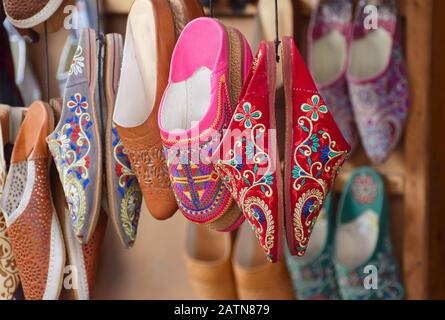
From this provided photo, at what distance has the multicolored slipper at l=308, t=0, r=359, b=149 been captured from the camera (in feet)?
5.57

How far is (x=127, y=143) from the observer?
3.40 feet

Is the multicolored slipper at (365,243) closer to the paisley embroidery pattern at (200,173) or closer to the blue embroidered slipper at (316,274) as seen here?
the blue embroidered slipper at (316,274)

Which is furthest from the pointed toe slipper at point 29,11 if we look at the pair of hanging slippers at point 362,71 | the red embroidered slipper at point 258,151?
the pair of hanging slippers at point 362,71

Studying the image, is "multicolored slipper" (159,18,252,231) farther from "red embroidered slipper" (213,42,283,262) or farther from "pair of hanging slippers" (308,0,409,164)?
"pair of hanging slippers" (308,0,409,164)

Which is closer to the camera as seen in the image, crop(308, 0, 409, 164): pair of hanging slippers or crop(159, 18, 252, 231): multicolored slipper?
crop(159, 18, 252, 231): multicolored slipper

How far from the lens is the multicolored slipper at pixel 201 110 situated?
96 cm

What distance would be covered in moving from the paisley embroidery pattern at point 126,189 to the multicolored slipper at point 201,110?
10cm

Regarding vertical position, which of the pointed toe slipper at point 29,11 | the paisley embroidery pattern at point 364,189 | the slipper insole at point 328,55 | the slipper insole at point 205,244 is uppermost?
the pointed toe slipper at point 29,11

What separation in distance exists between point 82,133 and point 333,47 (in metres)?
0.83

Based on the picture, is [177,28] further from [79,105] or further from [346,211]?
[346,211]

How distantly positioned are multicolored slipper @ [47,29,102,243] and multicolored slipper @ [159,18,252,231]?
12 cm

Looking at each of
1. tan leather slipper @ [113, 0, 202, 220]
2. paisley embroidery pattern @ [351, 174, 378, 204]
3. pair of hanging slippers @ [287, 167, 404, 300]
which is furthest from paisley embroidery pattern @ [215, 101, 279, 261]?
paisley embroidery pattern @ [351, 174, 378, 204]
